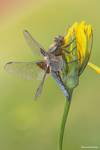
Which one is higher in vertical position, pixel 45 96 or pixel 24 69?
pixel 24 69

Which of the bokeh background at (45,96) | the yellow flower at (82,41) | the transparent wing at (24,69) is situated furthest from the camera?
the bokeh background at (45,96)

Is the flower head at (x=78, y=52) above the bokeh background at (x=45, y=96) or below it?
above

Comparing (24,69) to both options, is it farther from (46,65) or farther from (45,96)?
(45,96)

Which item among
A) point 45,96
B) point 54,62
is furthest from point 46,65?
point 45,96

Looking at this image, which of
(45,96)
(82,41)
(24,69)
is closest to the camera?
(82,41)

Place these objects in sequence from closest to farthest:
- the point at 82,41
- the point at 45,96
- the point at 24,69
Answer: the point at 82,41 → the point at 24,69 → the point at 45,96

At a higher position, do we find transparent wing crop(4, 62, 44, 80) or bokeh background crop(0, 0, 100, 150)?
transparent wing crop(4, 62, 44, 80)

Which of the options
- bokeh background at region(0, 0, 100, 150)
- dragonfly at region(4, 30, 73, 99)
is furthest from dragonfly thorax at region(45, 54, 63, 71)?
bokeh background at region(0, 0, 100, 150)

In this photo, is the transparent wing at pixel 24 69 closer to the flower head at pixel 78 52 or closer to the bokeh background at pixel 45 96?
the flower head at pixel 78 52

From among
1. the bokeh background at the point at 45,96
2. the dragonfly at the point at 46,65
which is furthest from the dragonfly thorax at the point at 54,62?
the bokeh background at the point at 45,96

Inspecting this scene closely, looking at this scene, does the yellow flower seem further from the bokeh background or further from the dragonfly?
the bokeh background
